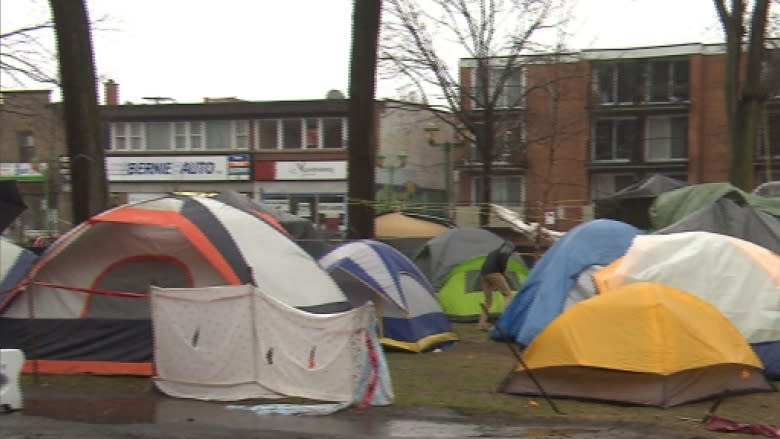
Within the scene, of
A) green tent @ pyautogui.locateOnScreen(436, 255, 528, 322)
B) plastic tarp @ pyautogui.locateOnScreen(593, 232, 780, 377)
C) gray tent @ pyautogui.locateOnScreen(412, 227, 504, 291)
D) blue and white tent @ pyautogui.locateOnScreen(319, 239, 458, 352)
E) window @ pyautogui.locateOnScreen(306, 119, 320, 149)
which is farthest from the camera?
window @ pyautogui.locateOnScreen(306, 119, 320, 149)

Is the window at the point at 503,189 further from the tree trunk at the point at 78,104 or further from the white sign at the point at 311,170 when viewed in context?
the tree trunk at the point at 78,104

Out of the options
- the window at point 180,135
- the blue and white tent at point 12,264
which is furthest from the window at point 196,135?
the blue and white tent at point 12,264

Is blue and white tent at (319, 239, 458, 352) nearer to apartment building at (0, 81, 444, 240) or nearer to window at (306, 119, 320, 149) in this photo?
apartment building at (0, 81, 444, 240)

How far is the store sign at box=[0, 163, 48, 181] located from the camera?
47781mm

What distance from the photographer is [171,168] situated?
4756 cm

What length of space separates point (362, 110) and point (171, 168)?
110 feet

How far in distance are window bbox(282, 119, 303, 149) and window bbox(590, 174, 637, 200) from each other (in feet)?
51.5

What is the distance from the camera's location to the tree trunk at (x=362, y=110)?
52.2 feet

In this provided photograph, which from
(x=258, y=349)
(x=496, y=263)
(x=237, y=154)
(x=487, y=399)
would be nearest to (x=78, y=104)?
→ (x=258, y=349)

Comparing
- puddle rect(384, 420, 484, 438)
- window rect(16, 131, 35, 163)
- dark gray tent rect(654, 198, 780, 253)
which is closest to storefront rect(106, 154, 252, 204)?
window rect(16, 131, 35, 163)

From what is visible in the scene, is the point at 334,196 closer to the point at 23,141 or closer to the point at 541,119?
the point at 541,119

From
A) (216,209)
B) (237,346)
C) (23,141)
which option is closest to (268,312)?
(237,346)

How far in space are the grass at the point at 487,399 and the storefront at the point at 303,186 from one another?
110 feet

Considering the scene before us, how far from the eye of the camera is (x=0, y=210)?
38.9 feet
